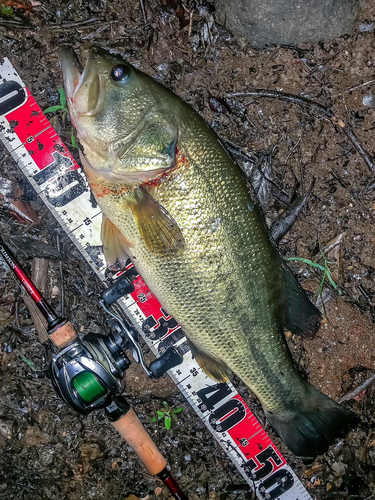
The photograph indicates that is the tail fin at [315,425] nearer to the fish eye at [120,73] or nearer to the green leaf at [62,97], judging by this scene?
the fish eye at [120,73]

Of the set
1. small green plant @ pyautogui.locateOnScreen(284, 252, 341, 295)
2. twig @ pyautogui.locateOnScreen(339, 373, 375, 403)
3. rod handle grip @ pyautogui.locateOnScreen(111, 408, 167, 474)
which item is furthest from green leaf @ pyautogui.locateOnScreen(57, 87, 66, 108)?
twig @ pyautogui.locateOnScreen(339, 373, 375, 403)

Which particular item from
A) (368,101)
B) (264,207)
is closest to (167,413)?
(264,207)

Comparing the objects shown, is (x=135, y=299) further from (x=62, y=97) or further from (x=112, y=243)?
(x=62, y=97)

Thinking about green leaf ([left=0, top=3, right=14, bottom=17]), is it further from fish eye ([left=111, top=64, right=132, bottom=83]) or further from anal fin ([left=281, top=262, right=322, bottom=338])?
anal fin ([left=281, top=262, right=322, bottom=338])

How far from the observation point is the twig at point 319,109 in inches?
125

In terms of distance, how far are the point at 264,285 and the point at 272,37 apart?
2065mm

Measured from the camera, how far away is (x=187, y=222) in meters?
2.39

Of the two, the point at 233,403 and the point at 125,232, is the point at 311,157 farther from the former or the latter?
the point at 233,403

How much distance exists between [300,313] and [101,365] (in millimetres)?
1448

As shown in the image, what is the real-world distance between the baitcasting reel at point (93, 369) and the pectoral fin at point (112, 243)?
45cm

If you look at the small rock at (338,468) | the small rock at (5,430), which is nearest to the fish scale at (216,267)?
the small rock at (338,468)

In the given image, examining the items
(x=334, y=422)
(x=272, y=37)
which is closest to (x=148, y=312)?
(x=334, y=422)

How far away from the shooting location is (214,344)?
2.65m

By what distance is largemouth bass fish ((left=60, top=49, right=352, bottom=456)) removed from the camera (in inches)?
91.7
